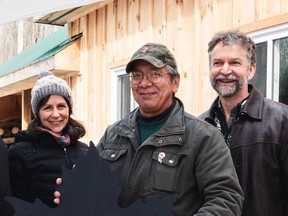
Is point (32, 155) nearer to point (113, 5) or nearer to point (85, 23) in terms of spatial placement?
point (113, 5)

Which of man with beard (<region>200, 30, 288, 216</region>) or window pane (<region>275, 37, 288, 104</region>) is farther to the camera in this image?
window pane (<region>275, 37, 288, 104</region>)

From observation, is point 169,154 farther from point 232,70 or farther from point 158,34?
point 158,34

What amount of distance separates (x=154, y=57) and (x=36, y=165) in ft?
3.38

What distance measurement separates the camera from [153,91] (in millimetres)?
2246

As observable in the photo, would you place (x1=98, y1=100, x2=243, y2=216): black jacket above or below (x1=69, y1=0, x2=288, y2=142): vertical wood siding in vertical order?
below

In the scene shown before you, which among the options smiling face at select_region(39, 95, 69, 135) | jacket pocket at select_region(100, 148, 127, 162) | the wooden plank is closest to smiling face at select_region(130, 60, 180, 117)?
jacket pocket at select_region(100, 148, 127, 162)

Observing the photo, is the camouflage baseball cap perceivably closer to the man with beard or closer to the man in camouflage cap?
the man in camouflage cap

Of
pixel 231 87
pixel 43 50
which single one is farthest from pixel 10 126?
pixel 231 87

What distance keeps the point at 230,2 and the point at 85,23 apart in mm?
3105

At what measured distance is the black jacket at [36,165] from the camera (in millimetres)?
2793

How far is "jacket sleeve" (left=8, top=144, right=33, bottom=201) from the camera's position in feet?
9.12

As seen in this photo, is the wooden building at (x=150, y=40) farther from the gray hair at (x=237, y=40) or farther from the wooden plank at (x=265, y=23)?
the gray hair at (x=237, y=40)

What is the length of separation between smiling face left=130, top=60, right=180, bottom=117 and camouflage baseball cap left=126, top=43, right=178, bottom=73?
0.02 meters

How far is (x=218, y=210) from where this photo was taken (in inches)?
75.0
